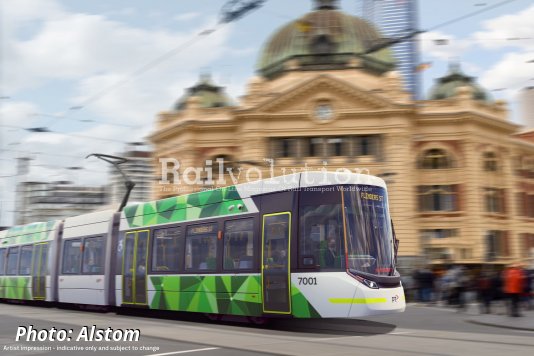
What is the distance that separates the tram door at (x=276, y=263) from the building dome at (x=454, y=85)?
50723 millimetres

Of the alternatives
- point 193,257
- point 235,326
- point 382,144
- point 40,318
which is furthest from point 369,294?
point 382,144

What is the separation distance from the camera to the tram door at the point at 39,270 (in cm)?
2214

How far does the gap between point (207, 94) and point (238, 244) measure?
50.8 metres

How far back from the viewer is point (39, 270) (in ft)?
73.9

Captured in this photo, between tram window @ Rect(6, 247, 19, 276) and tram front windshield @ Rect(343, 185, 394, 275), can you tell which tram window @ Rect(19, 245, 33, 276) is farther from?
tram front windshield @ Rect(343, 185, 394, 275)

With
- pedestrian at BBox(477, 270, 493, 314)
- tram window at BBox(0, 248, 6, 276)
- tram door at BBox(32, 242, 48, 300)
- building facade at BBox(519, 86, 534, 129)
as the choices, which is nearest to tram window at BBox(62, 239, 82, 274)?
tram door at BBox(32, 242, 48, 300)

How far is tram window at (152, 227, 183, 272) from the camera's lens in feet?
52.4

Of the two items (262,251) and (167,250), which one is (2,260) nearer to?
(167,250)

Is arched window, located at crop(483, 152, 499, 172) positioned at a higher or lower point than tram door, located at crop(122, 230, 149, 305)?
higher

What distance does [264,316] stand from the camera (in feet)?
45.3

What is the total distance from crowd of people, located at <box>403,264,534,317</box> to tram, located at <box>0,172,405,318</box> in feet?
19.5

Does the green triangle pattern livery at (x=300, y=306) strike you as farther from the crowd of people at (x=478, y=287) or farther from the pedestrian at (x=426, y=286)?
the pedestrian at (x=426, y=286)


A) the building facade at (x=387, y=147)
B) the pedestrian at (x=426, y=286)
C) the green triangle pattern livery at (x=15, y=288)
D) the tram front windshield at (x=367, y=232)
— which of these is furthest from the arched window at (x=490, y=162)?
the tram front windshield at (x=367, y=232)

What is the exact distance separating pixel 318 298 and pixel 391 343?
2016 mm
